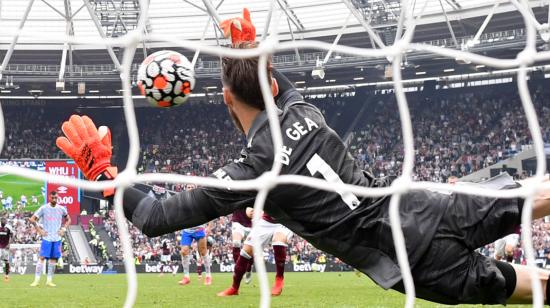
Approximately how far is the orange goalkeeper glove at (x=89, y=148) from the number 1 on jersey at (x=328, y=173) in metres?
0.92

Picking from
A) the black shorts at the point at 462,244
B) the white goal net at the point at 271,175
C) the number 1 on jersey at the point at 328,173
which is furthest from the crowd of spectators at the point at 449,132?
the white goal net at the point at 271,175

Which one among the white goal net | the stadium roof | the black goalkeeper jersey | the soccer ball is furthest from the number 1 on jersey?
the stadium roof

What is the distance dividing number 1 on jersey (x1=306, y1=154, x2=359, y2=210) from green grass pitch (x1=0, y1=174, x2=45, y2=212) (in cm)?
2628

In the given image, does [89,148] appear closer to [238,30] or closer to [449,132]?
[238,30]

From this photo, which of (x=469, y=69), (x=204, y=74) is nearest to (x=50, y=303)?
(x=204, y=74)

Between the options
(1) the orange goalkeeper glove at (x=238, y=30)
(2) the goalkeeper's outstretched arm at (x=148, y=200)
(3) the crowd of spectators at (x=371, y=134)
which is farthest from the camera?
(3) the crowd of spectators at (x=371, y=134)

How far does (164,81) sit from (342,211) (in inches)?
53.6

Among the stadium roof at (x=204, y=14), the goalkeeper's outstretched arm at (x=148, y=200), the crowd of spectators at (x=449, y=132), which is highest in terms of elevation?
the stadium roof at (x=204, y=14)

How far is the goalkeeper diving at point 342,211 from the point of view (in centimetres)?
338

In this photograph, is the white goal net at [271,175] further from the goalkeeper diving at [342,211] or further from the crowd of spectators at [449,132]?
the crowd of spectators at [449,132]

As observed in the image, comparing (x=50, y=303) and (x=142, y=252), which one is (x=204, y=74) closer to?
(x=142, y=252)

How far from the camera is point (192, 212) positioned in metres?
3.38

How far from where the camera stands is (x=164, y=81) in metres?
4.15

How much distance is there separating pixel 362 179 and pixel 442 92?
103 feet
